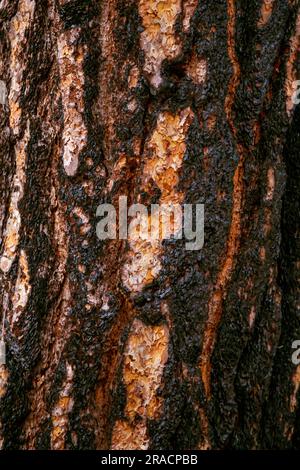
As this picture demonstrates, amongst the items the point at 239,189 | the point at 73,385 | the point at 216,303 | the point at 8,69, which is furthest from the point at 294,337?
the point at 8,69

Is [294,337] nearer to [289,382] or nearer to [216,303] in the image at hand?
[289,382]

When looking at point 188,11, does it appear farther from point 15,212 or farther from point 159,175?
point 15,212

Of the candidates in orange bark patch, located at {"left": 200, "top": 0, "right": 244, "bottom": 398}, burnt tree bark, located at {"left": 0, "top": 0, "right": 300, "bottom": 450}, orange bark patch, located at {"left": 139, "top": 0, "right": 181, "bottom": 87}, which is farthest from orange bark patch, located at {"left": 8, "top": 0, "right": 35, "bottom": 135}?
orange bark patch, located at {"left": 200, "top": 0, "right": 244, "bottom": 398}

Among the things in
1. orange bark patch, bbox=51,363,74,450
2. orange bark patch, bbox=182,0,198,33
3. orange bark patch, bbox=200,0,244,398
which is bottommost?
orange bark patch, bbox=51,363,74,450

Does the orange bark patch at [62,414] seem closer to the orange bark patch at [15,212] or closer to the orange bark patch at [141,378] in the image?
the orange bark patch at [141,378]

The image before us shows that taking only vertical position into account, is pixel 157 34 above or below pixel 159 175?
above

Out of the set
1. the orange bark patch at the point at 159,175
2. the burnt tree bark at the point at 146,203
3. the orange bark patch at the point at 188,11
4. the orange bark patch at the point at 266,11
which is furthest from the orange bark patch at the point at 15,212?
the orange bark patch at the point at 266,11

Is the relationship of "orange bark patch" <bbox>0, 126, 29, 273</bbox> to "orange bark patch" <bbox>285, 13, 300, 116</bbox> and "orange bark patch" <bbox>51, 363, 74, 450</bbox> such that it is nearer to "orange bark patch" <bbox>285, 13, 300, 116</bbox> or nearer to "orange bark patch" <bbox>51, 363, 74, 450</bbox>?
"orange bark patch" <bbox>51, 363, 74, 450</bbox>

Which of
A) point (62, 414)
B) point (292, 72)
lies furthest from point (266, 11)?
point (62, 414)

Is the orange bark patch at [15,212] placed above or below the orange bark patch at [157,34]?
below
